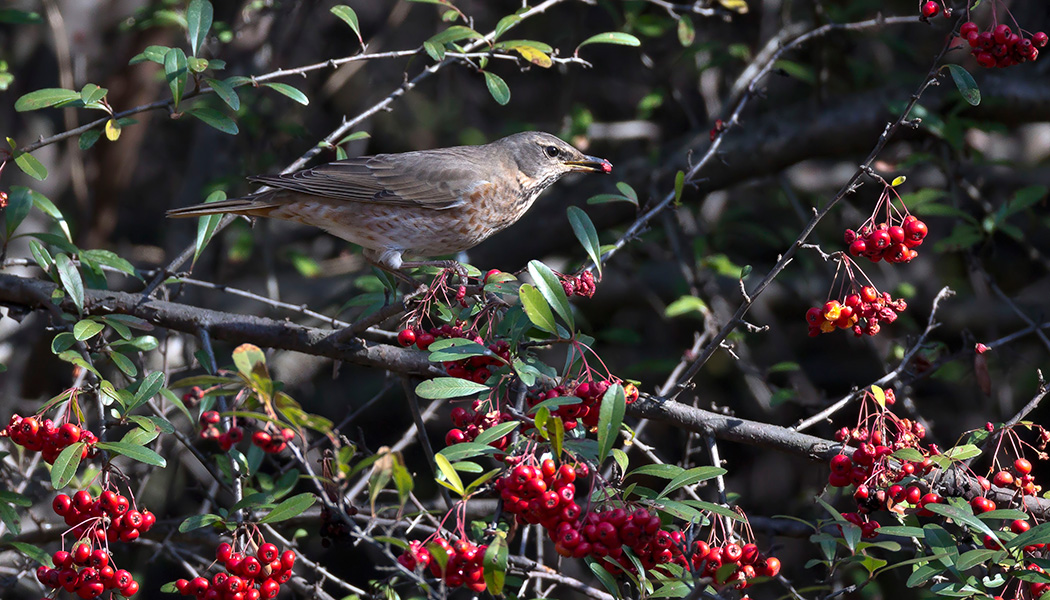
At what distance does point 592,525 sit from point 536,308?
55 cm

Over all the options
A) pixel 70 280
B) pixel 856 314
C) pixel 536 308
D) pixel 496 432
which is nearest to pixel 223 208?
pixel 70 280

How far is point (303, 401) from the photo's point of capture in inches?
245

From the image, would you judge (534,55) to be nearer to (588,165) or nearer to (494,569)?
(588,165)

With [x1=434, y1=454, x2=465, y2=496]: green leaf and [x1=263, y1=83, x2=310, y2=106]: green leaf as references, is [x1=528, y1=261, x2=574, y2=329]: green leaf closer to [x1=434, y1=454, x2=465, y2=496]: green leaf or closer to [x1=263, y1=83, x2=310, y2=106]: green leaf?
[x1=434, y1=454, x2=465, y2=496]: green leaf

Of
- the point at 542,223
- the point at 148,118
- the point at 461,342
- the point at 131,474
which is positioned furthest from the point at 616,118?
the point at 461,342

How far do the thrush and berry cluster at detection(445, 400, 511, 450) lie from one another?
187cm

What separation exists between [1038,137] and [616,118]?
10.6ft

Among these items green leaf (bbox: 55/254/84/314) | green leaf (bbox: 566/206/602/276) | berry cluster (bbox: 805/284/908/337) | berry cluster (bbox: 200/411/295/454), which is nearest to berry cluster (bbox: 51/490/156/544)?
berry cluster (bbox: 200/411/295/454)

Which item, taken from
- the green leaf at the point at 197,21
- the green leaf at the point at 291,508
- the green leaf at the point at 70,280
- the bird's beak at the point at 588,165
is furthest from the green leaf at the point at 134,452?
the bird's beak at the point at 588,165

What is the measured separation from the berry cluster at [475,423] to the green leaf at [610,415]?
0.32 m

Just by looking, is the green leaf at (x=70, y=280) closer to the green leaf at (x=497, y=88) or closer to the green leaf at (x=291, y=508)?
the green leaf at (x=291, y=508)

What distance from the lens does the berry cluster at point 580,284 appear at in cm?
263

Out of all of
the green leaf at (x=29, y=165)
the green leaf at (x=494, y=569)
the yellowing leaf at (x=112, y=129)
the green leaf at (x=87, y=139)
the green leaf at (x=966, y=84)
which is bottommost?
the green leaf at (x=494, y=569)

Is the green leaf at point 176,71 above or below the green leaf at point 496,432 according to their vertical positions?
above
